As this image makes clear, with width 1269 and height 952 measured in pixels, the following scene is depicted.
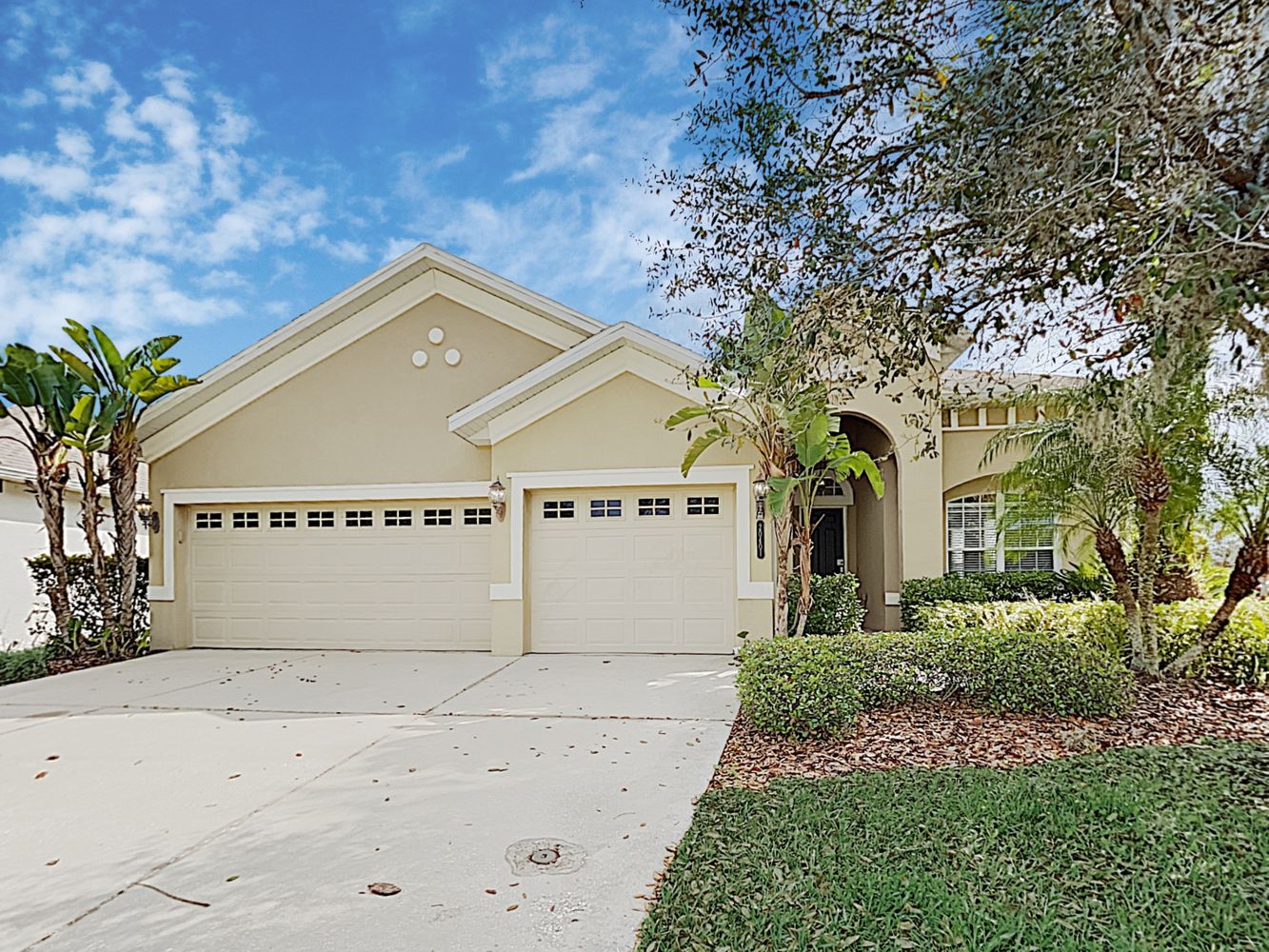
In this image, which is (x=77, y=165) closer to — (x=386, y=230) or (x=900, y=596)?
(x=386, y=230)

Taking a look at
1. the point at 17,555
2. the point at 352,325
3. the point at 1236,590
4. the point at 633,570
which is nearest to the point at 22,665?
the point at 17,555

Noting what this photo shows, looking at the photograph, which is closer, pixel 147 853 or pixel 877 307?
pixel 147 853

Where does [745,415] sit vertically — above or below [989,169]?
below

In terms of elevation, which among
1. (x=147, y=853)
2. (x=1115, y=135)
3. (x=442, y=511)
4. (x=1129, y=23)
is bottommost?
(x=147, y=853)

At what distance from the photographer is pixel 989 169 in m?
5.11

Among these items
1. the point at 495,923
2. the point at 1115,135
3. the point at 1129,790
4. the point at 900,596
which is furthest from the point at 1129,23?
the point at 900,596

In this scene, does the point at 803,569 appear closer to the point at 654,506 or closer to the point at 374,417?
the point at 654,506

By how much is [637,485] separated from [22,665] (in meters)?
7.59

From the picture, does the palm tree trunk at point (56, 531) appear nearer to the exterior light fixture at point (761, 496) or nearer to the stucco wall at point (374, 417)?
the stucco wall at point (374, 417)

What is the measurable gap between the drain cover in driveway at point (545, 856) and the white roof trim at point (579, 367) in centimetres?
647

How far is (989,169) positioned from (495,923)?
4.80 metres

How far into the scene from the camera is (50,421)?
10.7 meters

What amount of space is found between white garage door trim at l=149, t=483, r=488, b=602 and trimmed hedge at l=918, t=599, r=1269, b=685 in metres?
6.32

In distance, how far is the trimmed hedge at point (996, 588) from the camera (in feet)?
39.0
